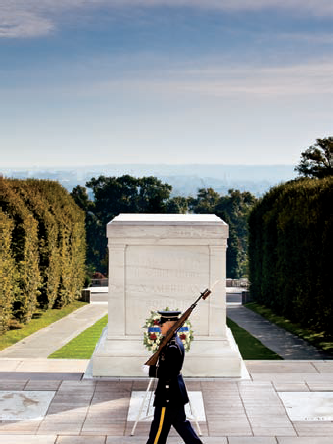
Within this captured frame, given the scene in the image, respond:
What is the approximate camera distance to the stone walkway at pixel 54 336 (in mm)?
20455

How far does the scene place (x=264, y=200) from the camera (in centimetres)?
3516

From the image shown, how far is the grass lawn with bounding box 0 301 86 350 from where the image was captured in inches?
909

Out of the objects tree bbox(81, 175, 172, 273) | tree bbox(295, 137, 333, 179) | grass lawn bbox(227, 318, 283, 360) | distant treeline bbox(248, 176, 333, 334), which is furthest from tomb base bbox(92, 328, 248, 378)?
tree bbox(81, 175, 172, 273)

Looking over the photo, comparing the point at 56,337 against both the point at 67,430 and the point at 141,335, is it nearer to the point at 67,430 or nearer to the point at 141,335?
the point at 141,335

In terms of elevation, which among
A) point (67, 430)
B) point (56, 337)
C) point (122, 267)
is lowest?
point (56, 337)

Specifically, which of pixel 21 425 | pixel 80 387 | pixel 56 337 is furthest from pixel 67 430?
pixel 56 337

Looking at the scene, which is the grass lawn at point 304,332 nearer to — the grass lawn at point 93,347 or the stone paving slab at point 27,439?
the grass lawn at point 93,347

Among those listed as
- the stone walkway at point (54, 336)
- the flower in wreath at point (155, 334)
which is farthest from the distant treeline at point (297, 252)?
the flower in wreath at point (155, 334)

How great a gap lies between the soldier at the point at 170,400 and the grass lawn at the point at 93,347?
444 inches

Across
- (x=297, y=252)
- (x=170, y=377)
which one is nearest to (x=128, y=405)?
(x=170, y=377)

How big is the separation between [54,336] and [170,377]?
1709 cm

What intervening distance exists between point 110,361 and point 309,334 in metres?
13.6

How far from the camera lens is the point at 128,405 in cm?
1022

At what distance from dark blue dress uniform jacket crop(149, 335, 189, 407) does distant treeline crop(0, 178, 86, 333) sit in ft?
52.8
